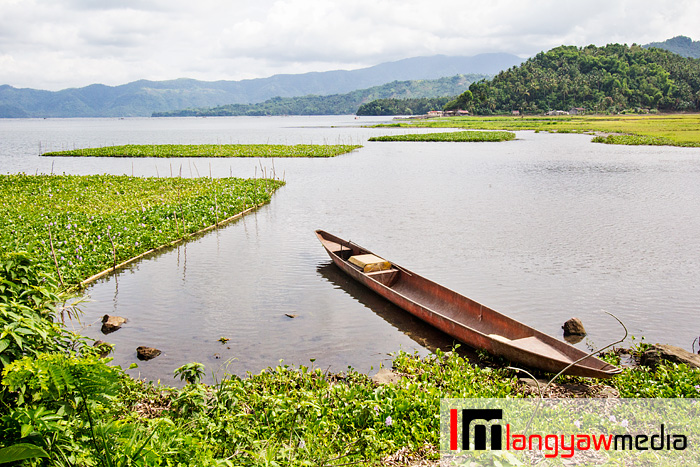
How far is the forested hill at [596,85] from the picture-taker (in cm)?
14625

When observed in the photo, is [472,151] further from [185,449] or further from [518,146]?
[185,449]

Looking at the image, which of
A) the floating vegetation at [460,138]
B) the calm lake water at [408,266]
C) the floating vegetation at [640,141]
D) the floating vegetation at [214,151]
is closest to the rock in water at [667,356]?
the calm lake water at [408,266]

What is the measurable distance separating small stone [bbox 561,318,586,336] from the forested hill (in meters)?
155

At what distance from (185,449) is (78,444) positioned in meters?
1.06

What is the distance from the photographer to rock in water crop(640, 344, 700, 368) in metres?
9.09

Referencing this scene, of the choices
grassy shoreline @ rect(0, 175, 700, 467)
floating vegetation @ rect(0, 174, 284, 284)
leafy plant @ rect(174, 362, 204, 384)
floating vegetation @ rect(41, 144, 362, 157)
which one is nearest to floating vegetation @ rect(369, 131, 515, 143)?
floating vegetation @ rect(41, 144, 362, 157)

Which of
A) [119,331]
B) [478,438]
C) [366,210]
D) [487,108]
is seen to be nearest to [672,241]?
[366,210]

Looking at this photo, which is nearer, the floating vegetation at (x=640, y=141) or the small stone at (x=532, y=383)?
the small stone at (x=532, y=383)

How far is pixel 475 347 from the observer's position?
1038cm

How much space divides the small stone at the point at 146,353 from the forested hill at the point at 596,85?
526 feet

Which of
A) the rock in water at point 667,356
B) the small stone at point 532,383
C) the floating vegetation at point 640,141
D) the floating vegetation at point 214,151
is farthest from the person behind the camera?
the floating vegetation at point 640,141

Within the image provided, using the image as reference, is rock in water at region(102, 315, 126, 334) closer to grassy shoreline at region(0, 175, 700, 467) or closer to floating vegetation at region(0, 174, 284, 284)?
floating vegetation at region(0, 174, 284, 284)

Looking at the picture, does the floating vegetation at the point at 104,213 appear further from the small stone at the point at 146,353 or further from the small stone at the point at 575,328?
the small stone at the point at 575,328

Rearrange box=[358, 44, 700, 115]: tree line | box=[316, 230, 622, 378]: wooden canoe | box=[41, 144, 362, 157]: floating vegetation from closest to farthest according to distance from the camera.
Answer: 1. box=[316, 230, 622, 378]: wooden canoe
2. box=[41, 144, 362, 157]: floating vegetation
3. box=[358, 44, 700, 115]: tree line
